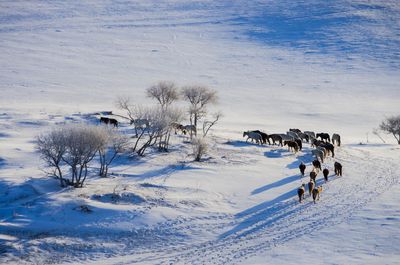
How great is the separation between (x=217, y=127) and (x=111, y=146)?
15.4 m

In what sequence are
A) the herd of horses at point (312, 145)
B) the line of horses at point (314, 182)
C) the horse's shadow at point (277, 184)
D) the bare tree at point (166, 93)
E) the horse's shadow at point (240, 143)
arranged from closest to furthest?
the line of horses at point (314, 182) < the herd of horses at point (312, 145) < the horse's shadow at point (277, 184) < the horse's shadow at point (240, 143) < the bare tree at point (166, 93)

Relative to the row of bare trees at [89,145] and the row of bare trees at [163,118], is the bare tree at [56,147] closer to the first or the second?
the row of bare trees at [89,145]

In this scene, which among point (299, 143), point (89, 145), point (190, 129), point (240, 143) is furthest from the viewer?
point (190, 129)

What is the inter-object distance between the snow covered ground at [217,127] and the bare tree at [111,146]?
74cm

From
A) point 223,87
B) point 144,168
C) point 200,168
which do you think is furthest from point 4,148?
point 223,87

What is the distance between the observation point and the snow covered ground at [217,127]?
1731cm

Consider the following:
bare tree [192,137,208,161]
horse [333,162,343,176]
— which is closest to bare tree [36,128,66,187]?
bare tree [192,137,208,161]

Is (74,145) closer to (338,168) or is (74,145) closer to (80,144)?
(80,144)

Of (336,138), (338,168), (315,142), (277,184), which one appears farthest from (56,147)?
(336,138)

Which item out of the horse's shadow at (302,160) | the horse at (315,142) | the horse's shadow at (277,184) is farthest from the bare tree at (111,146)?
the horse at (315,142)

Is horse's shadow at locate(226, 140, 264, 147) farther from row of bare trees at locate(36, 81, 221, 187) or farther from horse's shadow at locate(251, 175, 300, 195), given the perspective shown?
horse's shadow at locate(251, 175, 300, 195)

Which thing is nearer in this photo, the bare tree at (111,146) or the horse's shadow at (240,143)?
the bare tree at (111,146)

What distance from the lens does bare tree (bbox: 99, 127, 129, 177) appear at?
22.1 metres

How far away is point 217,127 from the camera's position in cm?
4106
